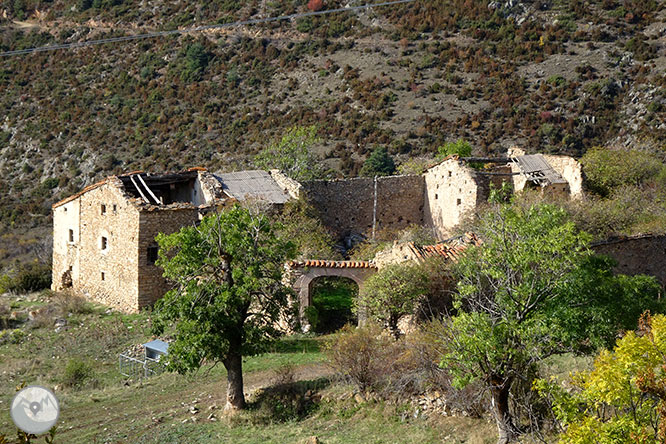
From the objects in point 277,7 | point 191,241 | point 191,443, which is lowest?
point 191,443

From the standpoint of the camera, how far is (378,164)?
147ft

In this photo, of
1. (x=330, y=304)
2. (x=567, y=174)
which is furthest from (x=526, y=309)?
(x=567, y=174)

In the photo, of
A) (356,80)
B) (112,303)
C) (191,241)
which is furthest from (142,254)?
(356,80)

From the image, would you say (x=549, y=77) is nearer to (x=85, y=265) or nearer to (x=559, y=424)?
(x=85, y=265)

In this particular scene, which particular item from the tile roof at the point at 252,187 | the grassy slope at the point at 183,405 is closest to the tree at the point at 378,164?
Answer: the tile roof at the point at 252,187

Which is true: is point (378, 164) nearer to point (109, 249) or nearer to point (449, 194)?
point (449, 194)

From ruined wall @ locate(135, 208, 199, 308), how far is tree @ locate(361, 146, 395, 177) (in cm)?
1993

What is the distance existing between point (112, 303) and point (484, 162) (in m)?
13.5

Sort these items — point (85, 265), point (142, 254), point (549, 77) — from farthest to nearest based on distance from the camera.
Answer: point (549, 77), point (85, 265), point (142, 254)

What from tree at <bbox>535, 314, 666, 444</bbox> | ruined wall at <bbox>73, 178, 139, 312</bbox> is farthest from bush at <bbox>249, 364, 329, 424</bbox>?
ruined wall at <bbox>73, 178, 139, 312</bbox>

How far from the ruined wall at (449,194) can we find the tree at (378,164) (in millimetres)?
12857

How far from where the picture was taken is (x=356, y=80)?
53781 mm

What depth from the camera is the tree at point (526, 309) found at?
13758 mm

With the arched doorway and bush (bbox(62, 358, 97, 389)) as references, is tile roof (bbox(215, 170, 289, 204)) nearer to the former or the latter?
the arched doorway
